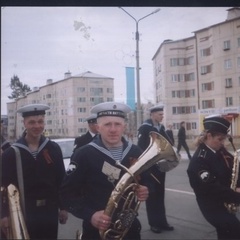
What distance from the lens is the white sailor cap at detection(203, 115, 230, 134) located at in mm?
2199

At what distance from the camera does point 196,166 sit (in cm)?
213

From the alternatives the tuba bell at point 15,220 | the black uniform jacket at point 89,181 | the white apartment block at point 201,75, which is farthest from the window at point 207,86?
the tuba bell at point 15,220

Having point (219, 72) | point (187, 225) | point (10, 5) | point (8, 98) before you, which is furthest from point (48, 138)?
point (187, 225)

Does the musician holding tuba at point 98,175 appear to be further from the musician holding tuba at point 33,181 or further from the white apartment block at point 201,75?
the white apartment block at point 201,75

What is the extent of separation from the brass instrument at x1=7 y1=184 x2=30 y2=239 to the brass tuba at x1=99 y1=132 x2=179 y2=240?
0.48 meters

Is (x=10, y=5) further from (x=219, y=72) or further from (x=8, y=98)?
(x=219, y=72)

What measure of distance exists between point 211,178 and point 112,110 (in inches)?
32.4

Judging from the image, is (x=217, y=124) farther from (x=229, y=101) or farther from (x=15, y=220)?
(x=15, y=220)

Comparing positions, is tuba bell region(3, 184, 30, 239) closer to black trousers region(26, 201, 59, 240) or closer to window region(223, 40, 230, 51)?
black trousers region(26, 201, 59, 240)

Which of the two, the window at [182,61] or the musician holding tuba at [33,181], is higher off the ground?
the window at [182,61]

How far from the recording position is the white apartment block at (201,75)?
2.28m

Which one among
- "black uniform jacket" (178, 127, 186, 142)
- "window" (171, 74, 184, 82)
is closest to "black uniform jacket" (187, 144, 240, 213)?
"black uniform jacket" (178, 127, 186, 142)

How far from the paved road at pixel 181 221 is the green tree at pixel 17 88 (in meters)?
1.05

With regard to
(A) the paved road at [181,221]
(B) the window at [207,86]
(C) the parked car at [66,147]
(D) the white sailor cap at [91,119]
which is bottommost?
(A) the paved road at [181,221]
